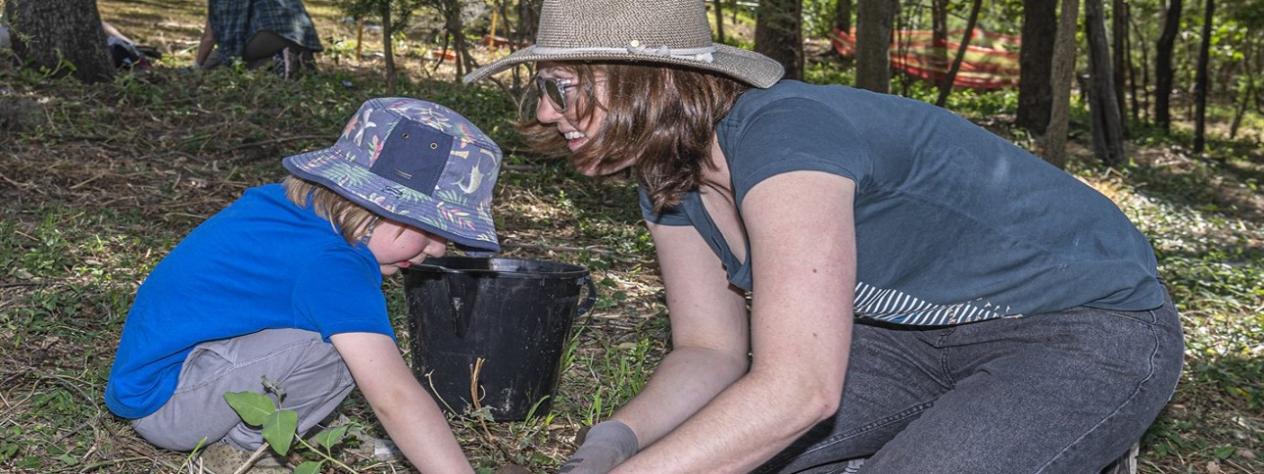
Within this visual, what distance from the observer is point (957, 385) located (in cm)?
238

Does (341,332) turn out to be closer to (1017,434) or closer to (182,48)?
(1017,434)

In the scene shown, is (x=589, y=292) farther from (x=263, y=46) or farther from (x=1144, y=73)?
(x=1144, y=73)

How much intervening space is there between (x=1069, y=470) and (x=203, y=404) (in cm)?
176

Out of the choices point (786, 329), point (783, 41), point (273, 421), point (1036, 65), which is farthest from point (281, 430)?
point (1036, 65)

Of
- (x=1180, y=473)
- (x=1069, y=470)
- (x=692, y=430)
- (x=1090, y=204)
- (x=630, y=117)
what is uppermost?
(x=630, y=117)

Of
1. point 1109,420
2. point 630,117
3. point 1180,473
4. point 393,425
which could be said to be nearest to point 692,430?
point 630,117

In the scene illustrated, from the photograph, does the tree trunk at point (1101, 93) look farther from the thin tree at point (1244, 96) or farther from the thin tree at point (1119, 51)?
the thin tree at point (1244, 96)

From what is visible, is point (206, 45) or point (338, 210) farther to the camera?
point (206, 45)

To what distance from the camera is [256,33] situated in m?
8.53

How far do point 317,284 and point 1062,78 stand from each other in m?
7.26

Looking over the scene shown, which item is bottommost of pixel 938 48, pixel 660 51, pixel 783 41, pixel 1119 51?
pixel 938 48

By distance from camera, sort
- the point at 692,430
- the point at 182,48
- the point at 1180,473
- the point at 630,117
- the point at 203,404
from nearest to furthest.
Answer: the point at 692,430 → the point at 630,117 → the point at 203,404 → the point at 1180,473 → the point at 182,48

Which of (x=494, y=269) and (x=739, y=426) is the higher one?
(x=739, y=426)

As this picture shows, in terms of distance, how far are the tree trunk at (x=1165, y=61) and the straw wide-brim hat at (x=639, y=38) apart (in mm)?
13874
